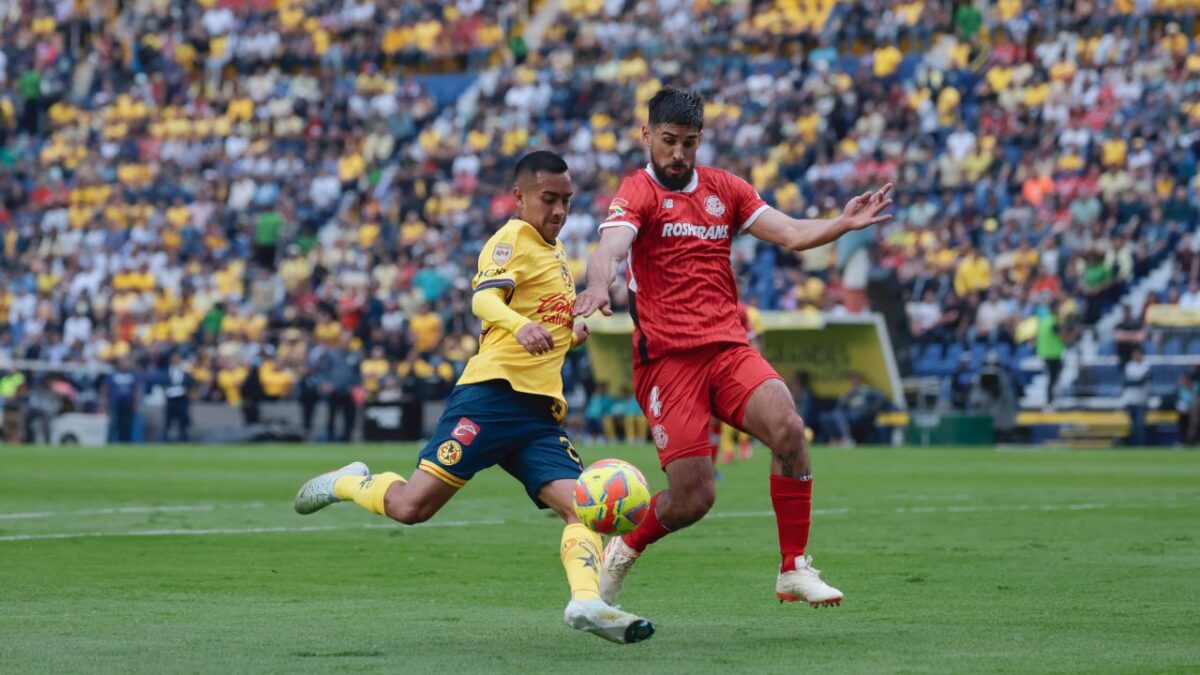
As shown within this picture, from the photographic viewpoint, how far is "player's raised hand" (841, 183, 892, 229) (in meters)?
8.84

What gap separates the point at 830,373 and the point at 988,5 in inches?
366

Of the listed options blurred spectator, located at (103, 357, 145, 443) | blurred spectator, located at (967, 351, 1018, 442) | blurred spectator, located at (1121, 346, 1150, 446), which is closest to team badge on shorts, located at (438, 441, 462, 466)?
blurred spectator, located at (1121, 346, 1150, 446)

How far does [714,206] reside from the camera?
9.04 meters

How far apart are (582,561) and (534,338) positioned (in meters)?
0.93

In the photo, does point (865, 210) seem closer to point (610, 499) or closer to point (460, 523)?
point (610, 499)

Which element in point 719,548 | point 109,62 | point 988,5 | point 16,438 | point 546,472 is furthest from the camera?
point 109,62

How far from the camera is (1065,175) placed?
32.9m

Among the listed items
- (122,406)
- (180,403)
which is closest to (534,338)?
(180,403)

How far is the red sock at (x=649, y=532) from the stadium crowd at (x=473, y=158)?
19452 mm

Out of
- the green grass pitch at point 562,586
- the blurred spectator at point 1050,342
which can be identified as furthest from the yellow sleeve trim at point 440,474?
the blurred spectator at point 1050,342

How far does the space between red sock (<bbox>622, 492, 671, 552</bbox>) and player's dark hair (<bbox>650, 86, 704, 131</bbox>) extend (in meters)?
1.70

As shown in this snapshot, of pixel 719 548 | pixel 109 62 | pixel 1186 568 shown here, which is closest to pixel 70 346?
pixel 109 62

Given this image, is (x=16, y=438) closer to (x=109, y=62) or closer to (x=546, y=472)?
(x=109, y=62)

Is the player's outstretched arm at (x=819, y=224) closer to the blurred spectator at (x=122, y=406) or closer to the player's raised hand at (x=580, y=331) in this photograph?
the player's raised hand at (x=580, y=331)
